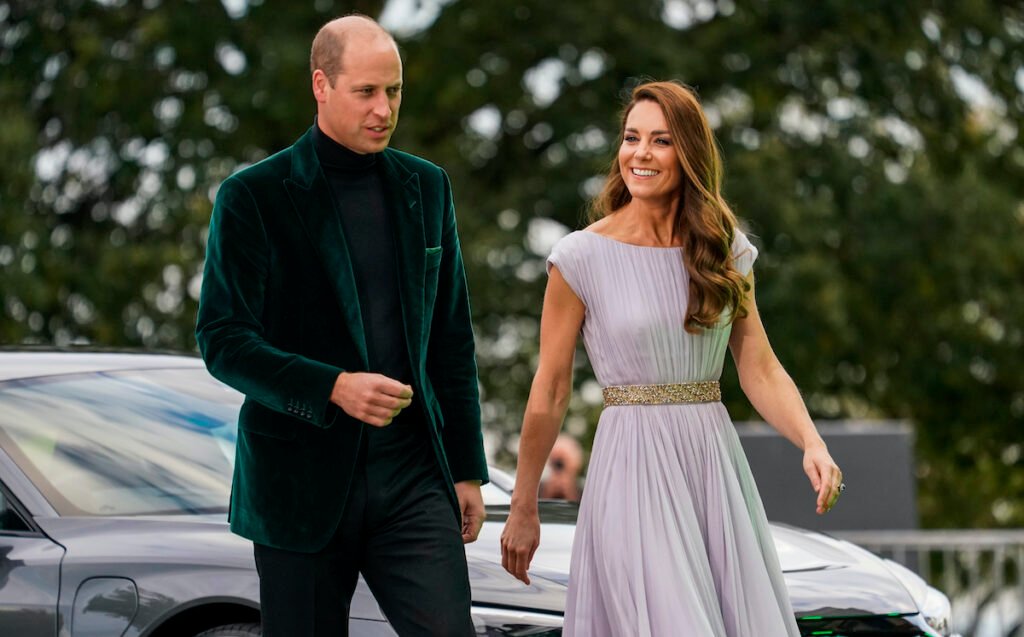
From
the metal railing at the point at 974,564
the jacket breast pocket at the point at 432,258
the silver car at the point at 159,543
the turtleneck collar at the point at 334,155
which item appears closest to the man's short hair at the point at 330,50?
the turtleneck collar at the point at 334,155

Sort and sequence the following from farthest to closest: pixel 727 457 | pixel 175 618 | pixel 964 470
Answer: pixel 964 470 < pixel 175 618 < pixel 727 457

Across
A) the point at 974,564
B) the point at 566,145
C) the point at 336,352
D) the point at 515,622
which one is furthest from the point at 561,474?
the point at 566,145

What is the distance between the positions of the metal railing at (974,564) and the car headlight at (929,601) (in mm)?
4300

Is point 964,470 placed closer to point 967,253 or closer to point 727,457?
point 967,253

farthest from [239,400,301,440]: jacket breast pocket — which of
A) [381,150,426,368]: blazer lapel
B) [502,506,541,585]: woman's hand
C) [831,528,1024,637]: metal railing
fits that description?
[831,528,1024,637]: metal railing

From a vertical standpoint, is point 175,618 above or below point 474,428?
below

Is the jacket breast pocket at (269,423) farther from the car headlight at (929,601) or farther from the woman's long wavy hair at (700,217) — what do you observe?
the car headlight at (929,601)

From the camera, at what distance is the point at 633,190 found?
436 cm

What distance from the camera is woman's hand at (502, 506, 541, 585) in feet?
14.1

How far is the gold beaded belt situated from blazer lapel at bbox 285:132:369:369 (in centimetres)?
80

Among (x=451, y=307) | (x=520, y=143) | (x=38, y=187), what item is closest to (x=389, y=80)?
(x=451, y=307)

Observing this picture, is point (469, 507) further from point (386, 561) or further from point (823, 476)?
point (823, 476)

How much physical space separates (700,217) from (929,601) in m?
1.63

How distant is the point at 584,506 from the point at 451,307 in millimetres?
622
